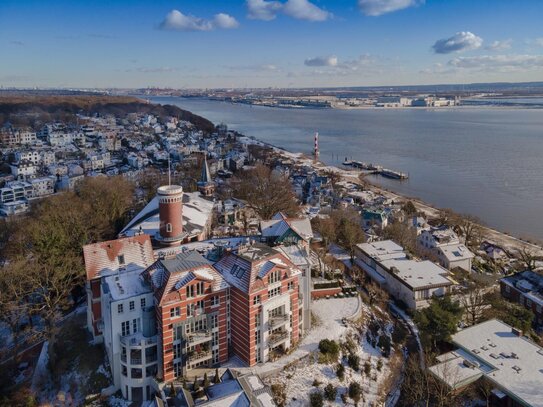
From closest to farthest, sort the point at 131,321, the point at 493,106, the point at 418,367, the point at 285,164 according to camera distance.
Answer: the point at 131,321
the point at 418,367
the point at 285,164
the point at 493,106

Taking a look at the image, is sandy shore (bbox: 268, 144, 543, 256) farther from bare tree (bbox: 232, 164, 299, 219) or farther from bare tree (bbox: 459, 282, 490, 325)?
bare tree (bbox: 232, 164, 299, 219)

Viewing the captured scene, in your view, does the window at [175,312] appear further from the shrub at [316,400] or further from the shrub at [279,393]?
the shrub at [316,400]

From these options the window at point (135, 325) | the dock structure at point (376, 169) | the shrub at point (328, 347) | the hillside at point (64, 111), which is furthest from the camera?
the hillside at point (64, 111)

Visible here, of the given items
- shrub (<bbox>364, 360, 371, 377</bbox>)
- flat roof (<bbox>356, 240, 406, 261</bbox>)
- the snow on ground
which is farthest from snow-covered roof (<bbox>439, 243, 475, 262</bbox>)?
shrub (<bbox>364, 360, 371, 377</bbox>)

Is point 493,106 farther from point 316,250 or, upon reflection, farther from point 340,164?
point 316,250

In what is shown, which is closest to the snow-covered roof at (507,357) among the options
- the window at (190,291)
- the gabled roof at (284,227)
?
the gabled roof at (284,227)

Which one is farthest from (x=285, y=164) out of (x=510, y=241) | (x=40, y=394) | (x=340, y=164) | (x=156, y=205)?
(x=40, y=394)
